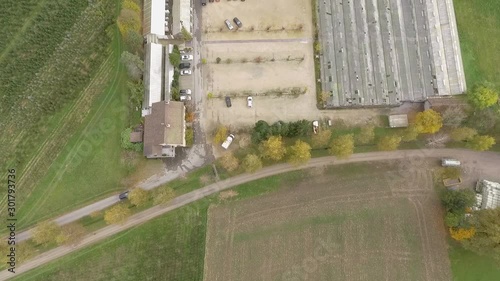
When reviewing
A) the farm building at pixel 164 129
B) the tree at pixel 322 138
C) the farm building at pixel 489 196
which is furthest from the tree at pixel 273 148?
the farm building at pixel 489 196

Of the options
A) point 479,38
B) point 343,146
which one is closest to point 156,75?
point 343,146

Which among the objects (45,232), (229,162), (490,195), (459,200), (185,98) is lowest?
(45,232)

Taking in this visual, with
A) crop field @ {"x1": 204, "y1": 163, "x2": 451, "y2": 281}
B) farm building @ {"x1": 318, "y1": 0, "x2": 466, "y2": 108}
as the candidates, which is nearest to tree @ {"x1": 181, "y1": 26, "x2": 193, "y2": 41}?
farm building @ {"x1": 318, "y1": 0, "x2": 466, "y2": 108}

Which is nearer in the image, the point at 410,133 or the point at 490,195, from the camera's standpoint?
the point at 490,195

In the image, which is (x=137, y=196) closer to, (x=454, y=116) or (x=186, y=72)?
(x=186, y=72)

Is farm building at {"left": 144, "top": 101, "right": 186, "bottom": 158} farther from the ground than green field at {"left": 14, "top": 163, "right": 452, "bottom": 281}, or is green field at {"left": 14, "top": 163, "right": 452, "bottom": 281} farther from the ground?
farm building at {"left": 144, "top": 101, "right": 186, "bottom": 158}

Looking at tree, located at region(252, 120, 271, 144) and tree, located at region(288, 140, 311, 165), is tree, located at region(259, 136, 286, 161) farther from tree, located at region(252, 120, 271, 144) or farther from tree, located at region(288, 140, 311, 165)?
tree, located at region(288, 140, 311, 165)

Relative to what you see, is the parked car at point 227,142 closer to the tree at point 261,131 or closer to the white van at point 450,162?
the tree at point 261,131
